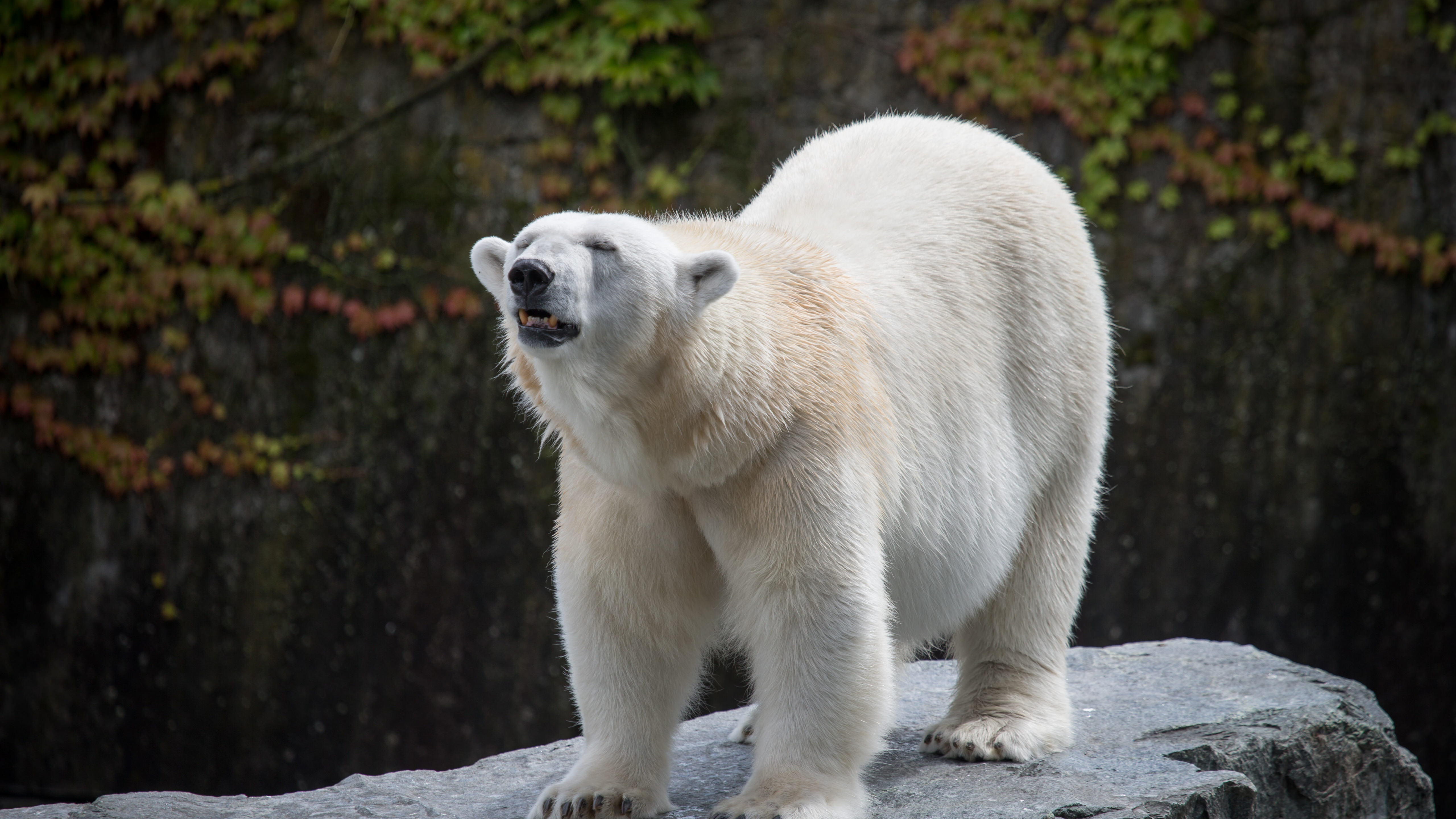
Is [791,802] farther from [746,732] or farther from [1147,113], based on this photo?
[1147,113]

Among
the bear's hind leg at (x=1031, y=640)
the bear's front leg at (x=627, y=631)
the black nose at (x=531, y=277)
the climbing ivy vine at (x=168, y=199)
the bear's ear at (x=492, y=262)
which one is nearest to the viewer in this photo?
the black nose at (x=531, y=277)

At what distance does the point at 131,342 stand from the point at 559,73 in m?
2.99

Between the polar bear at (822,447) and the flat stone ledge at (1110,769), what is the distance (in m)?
0.19

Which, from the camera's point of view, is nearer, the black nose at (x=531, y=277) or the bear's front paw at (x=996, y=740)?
the black nose at (x=531, y=277)

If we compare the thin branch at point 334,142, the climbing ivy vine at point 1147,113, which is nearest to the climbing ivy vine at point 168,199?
the thin branch at point 334,142

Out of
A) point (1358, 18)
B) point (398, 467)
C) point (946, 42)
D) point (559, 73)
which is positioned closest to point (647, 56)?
point (559, 73)

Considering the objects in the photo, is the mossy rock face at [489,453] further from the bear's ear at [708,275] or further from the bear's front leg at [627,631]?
the bear's ear at [708,275]

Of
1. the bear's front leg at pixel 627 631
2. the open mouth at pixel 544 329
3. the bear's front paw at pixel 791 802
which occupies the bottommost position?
the bear's front paw at pixel 791 802

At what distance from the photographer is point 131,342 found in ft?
24.6

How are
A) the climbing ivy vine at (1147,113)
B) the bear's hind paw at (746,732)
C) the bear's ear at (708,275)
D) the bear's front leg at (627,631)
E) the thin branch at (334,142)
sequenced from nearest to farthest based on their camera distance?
1. the bear's ear at (708,275)
2. the bear's front leg at (627,631)
3. the bear's hind paw at (746,732)
4. the climbing ivy vine at (1147,113)
5. the thin branch at (334,142)

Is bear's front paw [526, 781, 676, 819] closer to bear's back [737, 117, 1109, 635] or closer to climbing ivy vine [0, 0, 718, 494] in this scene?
bear's back [737, 117, 1109, 635]

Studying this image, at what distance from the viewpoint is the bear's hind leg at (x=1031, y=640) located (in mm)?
3551

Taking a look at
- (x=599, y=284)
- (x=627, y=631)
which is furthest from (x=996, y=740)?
(x=599, y=284)

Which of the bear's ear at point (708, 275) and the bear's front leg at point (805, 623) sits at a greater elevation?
the bear's ear at point (708, 275)
